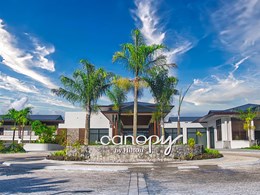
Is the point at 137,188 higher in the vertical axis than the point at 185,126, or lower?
lower

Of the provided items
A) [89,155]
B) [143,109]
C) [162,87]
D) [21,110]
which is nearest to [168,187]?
[89,155]

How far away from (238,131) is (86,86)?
23.7 metres

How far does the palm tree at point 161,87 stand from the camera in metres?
19.8

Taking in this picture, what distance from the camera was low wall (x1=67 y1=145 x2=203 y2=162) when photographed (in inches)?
697

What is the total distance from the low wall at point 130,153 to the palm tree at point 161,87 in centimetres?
266

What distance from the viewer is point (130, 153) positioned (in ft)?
58.1

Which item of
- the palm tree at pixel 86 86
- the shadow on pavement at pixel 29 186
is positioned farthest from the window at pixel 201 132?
the shadow on pavement at pixel 29 186

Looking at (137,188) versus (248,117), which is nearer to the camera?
(137,188)

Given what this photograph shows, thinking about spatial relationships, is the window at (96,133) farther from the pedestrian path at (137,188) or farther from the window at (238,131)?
the pedestrian path at (137,188)

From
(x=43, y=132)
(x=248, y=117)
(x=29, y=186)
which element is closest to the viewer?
(x=29, y=186)

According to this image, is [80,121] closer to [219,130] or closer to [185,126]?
[185,126]

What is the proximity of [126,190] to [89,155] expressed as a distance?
33.7 feet

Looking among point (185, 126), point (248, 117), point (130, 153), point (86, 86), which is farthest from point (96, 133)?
point (130, 153)

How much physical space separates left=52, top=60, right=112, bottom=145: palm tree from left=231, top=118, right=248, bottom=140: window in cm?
2164
